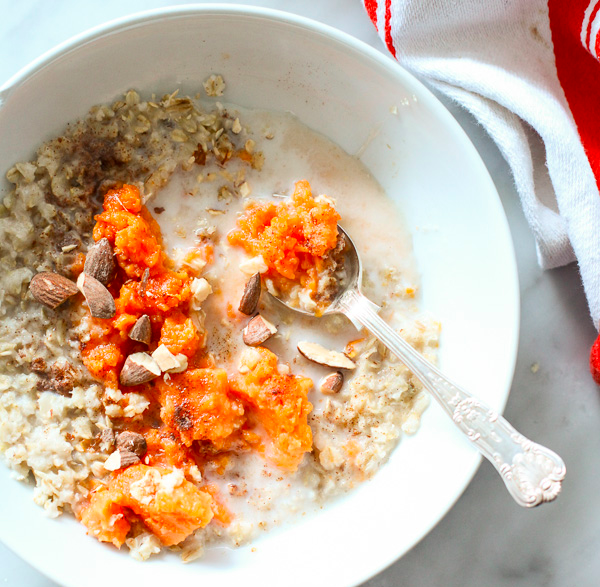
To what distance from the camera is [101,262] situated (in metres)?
1.47

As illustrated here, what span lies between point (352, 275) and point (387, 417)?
1.28 feet

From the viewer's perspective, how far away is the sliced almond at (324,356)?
5.06 feet

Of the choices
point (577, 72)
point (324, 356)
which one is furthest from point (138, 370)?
point (577, 72)

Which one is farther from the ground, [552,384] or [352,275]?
[352,275]

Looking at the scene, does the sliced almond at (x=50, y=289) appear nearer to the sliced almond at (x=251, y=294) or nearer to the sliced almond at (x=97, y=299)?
the sliced almond at (x=97, y=299)

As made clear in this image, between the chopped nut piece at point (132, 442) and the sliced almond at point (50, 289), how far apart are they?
→ 37 cm

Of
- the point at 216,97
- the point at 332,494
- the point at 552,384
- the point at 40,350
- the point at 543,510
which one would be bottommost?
the point at 543,510

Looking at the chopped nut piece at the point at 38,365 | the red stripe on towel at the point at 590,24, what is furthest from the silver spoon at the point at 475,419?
the red stripe on towel at the point at 590,24

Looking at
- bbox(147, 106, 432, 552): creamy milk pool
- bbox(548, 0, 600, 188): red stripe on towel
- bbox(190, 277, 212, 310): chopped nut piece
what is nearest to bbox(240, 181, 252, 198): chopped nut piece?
bbox(147, 106, 432, 552): creamy milk pool

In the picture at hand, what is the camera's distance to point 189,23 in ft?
4.77

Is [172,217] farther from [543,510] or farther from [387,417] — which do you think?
[543,510]

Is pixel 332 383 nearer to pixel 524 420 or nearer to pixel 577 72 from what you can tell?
pixel 524 420

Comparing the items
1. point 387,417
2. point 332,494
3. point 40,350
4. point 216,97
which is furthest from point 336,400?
point 216,97

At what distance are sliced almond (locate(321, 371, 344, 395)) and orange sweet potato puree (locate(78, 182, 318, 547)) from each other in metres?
0.05
